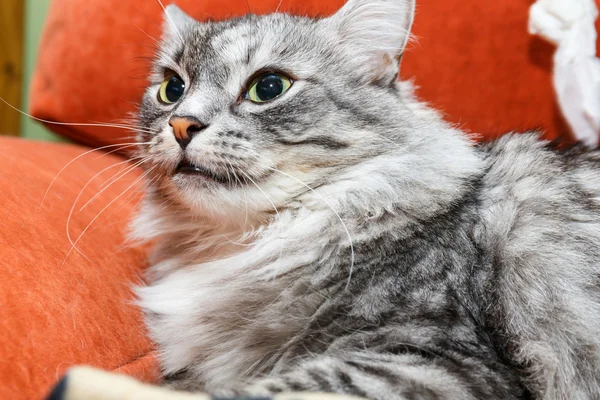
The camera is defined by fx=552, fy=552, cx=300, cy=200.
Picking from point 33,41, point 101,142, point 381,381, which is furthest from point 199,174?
point 33,41

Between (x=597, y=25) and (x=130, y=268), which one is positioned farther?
(x=597, y=25)

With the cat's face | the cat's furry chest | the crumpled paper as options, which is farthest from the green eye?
the crumpled paper

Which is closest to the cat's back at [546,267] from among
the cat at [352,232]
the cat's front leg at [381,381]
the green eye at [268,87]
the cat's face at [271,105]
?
the cat at [352,232]

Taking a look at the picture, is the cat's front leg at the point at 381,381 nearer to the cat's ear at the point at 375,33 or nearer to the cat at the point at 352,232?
the cat at the point at 352,232

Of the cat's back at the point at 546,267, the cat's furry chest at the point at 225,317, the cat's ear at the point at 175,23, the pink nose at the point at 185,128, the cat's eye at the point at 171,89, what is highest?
the cat's ear at the point at 175,23

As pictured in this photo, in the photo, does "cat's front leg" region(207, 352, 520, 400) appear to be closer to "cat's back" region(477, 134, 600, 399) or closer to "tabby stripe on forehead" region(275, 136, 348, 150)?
"cat's back" region(477, 134, 600, 399)

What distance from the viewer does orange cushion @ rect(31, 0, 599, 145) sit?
1.83 meters

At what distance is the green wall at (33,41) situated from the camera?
271 centimetres

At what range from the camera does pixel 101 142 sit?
2.17m

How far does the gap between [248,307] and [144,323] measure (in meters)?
0.31

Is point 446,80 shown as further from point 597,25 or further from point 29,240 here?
point 29,240

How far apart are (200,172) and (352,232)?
0.33 meters

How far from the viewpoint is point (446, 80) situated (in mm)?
1901

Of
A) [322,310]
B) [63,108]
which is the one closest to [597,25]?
[322,310]
